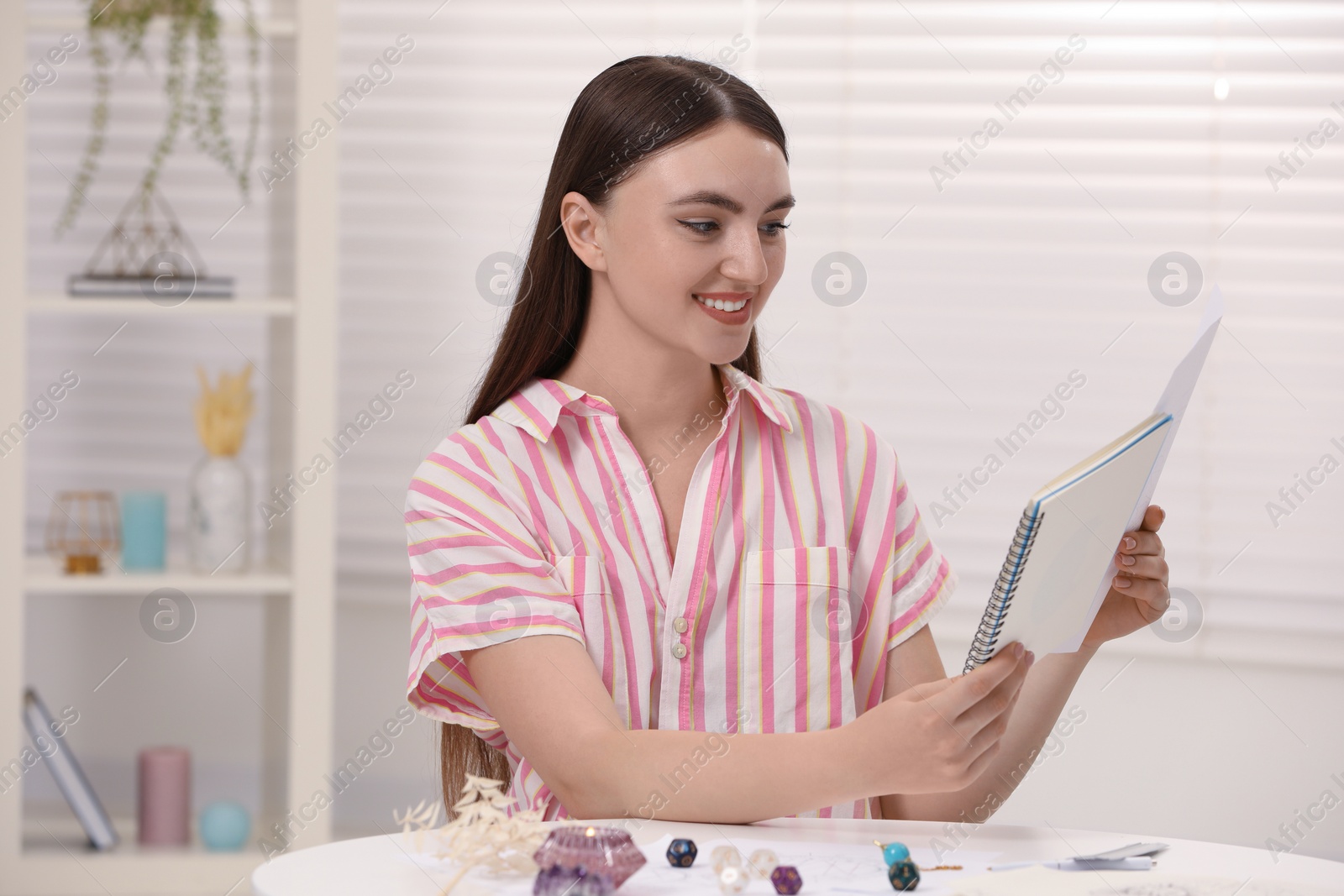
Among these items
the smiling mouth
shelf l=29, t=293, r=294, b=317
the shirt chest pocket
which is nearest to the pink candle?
shelf l=29, t=293, r=294, b=317

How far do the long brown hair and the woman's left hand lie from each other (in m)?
0.54

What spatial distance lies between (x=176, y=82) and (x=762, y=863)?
190 cm

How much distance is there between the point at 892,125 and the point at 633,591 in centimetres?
141

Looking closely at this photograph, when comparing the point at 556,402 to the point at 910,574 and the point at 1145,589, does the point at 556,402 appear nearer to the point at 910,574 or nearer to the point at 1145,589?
the point at 910,574

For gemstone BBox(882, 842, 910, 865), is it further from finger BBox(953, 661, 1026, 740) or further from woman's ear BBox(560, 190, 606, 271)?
woman's ear BBox(560, 190, 606, 271)

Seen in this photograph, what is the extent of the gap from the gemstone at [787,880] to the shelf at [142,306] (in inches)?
63.9

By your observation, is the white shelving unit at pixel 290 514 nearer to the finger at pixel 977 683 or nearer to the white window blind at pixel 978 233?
the white window blind at pixel 978 233

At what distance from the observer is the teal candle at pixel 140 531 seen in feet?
7.21

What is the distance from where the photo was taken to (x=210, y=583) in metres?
2.13

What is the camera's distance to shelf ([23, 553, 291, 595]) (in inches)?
83.1

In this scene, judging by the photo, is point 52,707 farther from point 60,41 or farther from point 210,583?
point 60,41

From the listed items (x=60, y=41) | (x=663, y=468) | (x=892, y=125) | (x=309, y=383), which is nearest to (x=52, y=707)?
(x=309, y=383)

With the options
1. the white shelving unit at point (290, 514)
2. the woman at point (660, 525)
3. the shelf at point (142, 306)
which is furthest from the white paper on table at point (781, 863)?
the shelf at point (142, 306)

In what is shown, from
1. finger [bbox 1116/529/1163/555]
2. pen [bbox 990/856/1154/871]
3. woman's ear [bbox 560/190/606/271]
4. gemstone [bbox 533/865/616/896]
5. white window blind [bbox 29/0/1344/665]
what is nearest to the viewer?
gemstone [bbox 533/865/616/896]
